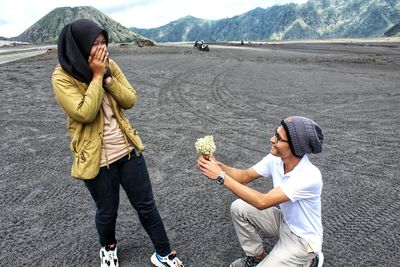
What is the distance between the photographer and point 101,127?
9.42 feet

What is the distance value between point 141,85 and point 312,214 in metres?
10.1

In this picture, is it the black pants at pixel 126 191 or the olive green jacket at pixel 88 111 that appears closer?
the olive green jacket at pixel 88 111

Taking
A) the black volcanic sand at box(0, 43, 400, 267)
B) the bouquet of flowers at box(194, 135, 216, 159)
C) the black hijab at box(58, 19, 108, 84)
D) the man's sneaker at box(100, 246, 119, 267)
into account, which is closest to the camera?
the black hijab at box(58, 19, 108, 84)

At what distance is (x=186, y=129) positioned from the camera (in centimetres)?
794

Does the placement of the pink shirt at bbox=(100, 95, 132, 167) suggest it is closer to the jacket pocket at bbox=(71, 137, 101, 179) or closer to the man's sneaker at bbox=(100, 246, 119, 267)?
the jacket pocket at bbox=(71, 137, 101, 179)

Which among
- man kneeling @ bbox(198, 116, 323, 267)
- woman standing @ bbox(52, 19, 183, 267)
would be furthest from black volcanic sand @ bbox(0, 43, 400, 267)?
woman standing @ bbox(52, 19, 183, 267)

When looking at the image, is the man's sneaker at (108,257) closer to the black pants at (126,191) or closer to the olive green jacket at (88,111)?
the black pants at (126,191)

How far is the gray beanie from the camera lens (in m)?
2.79

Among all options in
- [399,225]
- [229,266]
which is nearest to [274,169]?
[229,266]

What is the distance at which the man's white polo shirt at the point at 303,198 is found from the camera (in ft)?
9.32

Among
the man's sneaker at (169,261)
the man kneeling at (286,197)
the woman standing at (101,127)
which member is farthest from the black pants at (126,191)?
the man kneeling at (286,197)

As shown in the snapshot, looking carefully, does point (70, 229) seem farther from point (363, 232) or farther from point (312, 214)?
point (363, 232)

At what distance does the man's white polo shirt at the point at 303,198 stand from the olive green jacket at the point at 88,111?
4.02 ft

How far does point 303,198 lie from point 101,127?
167 cm
